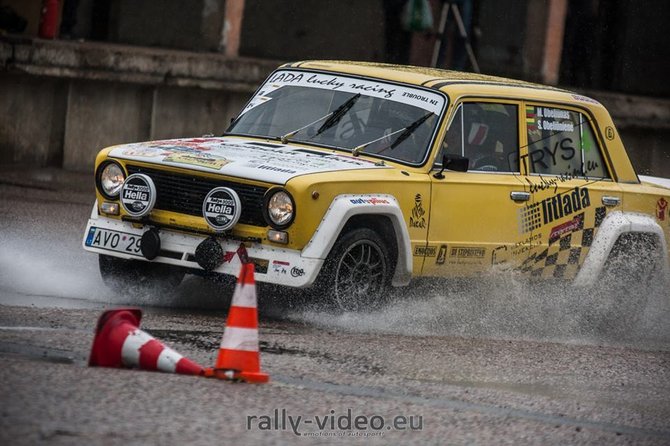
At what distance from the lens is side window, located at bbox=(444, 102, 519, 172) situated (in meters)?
10.2

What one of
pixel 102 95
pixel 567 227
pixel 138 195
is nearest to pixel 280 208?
pixel 138 195

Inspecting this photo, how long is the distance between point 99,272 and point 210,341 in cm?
276

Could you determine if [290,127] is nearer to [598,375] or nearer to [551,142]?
[551,142]

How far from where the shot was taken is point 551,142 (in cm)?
1089

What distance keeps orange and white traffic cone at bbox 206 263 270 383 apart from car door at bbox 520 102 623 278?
3.78 meters

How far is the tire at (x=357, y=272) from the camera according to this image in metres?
9.08

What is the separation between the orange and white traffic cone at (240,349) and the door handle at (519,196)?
12.0 ft

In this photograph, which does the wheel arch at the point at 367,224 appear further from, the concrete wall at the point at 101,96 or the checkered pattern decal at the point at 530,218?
the concrete wall at the point at 101,96

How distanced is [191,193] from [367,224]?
1.13 meters

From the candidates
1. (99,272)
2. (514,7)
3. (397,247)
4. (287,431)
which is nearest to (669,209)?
(397,247)

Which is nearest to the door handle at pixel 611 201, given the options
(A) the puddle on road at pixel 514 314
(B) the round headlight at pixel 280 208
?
(A) the puddle on road at pixel 514 314

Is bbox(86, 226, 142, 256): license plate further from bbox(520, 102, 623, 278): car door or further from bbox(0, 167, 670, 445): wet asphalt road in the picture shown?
bbox(520, 102, 623, 278): car door

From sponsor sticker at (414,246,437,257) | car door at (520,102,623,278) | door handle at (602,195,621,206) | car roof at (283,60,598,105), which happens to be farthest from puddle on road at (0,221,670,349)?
car roof at (283,60,598,105)

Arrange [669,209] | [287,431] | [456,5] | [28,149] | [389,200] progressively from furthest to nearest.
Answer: [456,5], [28,149], [669,209], [389,200], [287,431]
